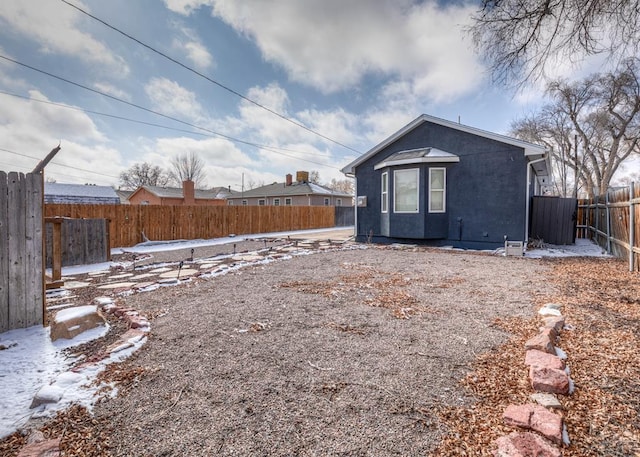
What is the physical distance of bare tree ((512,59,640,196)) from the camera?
18.9m

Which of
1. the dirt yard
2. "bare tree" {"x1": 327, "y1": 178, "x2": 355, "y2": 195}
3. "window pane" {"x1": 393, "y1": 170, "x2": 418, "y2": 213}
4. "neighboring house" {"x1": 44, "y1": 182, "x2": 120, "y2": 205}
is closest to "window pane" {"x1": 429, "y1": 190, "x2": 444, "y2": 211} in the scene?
"window pane" {"x1": 393, "y1": 170, "x2": 418, "y2": 213}

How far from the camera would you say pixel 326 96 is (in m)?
16.6

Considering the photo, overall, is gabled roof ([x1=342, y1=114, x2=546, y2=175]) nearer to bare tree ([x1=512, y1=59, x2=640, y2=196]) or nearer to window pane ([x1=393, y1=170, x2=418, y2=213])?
window pane ([x1=393, y1=170, x2=418, y2=213])

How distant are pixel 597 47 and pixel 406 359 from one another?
4699mm

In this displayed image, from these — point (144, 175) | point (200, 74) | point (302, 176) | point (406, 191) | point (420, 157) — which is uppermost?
point (144, 175)

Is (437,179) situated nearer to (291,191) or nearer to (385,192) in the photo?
(385,192)

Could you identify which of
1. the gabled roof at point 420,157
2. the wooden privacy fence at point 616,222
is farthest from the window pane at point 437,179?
the wooden privacy fence at point 616,222

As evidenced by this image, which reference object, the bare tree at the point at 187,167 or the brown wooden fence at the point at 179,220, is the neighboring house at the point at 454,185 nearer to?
the brown wooden fence at the point at 179,220

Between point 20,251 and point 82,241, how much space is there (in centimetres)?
550

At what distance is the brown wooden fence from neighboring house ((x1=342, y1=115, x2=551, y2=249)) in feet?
27.3

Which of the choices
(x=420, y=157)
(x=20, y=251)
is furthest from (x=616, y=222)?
(x=20, y=251)

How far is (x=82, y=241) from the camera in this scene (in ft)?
25.3

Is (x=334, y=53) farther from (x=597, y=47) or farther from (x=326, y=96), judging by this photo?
(x=597, y=47)

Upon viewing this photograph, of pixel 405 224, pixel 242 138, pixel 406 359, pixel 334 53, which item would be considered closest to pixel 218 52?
pixel 334 53
